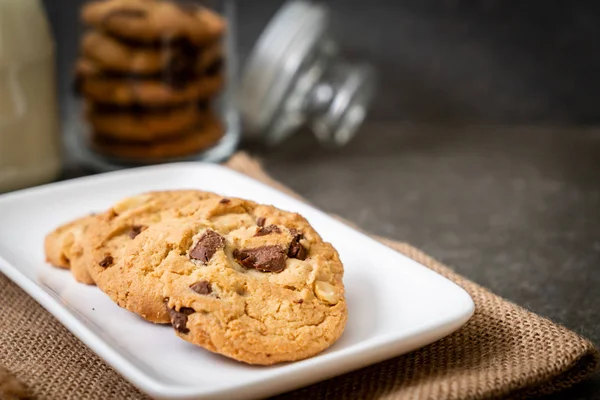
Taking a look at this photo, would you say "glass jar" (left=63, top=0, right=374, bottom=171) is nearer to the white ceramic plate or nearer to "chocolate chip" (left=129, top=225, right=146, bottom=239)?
the white ceramic plate

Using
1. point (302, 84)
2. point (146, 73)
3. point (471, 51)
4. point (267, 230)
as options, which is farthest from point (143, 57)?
point (471, 51)

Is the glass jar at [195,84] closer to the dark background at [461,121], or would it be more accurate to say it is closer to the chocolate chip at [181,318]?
the dark background at [461,121]

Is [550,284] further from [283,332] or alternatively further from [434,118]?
[434,118]

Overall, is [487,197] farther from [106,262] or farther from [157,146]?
[106,262]

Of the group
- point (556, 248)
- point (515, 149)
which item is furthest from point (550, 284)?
point (515, 149)

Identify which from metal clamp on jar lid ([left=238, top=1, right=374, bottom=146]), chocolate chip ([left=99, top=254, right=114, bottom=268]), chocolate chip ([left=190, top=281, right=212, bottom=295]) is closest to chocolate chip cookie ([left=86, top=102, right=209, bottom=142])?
metal clamp on jar lid ([left=238, top=1, right=374, bottom=146])

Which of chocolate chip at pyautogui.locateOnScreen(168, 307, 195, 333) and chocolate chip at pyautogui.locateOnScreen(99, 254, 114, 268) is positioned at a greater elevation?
chocolate chip at pyautogui.locateOnScreen(168, 307, 195, 333)
